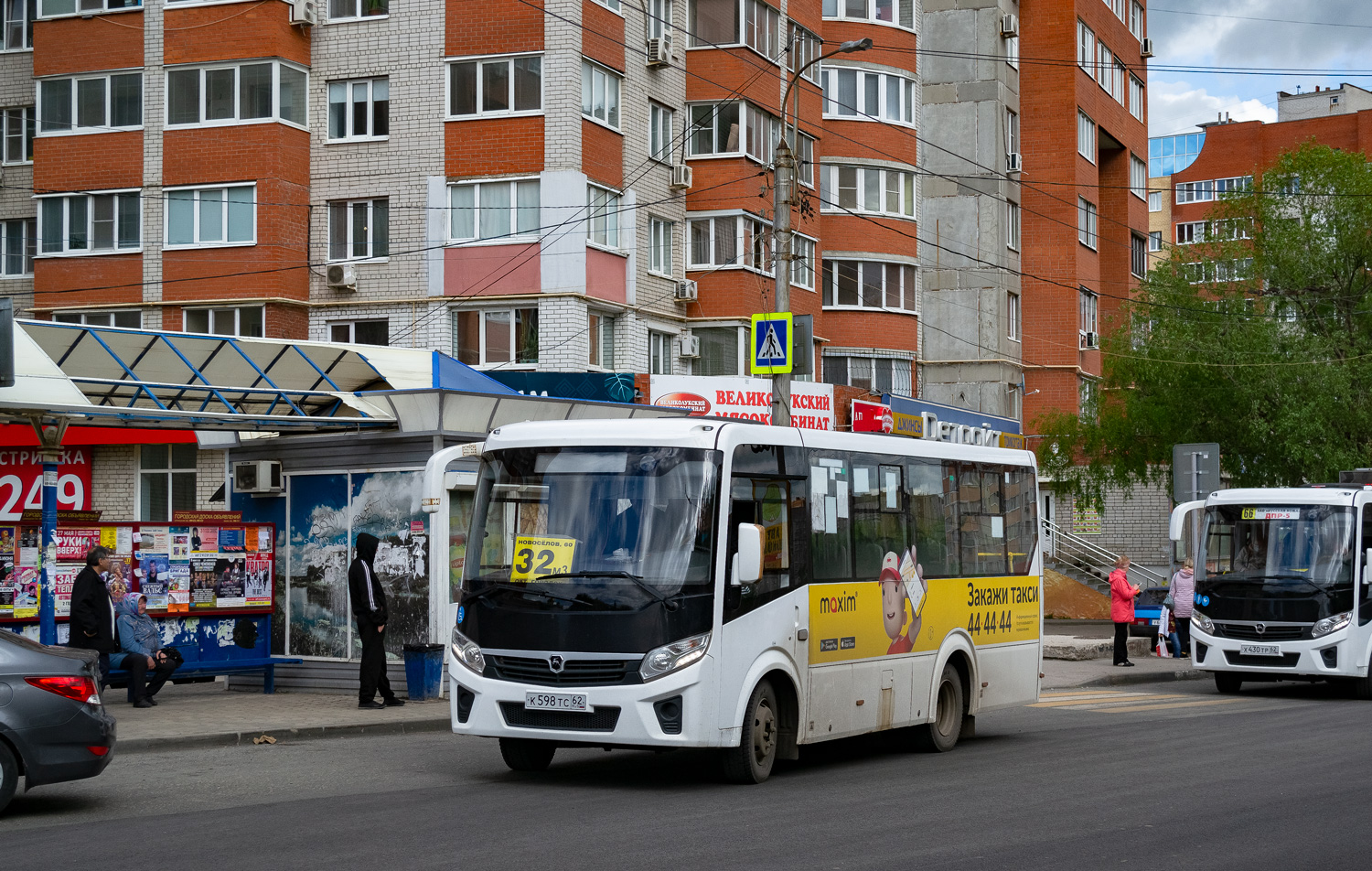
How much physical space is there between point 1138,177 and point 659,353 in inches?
1235

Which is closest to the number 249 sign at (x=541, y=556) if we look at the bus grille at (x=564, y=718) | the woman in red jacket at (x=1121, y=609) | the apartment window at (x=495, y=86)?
the bus grille at (x=564, y=718)

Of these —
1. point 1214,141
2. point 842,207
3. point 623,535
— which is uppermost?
point 1214,141

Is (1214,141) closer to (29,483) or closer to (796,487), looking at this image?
(29,483)

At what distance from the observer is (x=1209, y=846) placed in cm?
930

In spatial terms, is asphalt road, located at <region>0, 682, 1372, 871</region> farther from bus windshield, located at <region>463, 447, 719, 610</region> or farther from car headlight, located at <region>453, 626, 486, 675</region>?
bus windshield, located at <region>463, 447, 719, 610</region>

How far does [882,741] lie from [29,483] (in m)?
25.1

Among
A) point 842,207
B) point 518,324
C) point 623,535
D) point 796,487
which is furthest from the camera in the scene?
point 842,207

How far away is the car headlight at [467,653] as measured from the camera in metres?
11.9

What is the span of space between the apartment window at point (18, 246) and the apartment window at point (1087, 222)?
106 feet

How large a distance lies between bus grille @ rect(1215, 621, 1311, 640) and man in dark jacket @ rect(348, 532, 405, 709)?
39.2 feet

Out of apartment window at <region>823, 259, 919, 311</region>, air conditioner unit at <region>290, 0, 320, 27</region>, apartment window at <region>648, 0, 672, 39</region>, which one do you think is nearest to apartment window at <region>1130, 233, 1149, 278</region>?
apartment window at <region>823, 259, 919, 311</region>

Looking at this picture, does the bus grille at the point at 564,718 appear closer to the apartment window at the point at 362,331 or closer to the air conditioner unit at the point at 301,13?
the apartment window at the point at 362,331

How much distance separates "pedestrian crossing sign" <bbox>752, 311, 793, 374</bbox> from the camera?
22844mm

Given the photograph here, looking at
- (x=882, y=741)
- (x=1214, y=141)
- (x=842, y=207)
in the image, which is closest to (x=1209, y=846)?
(x=882, y=741)
